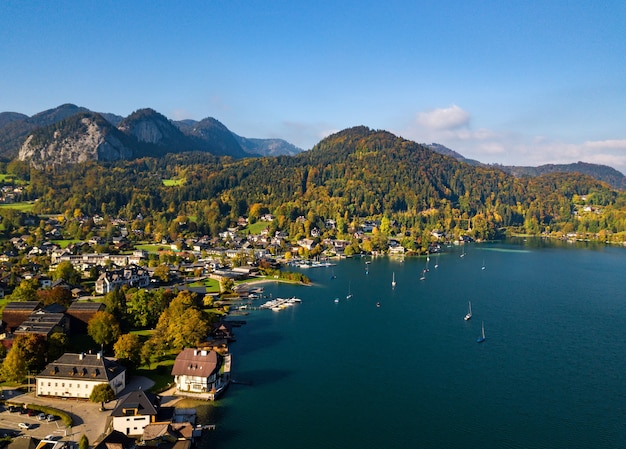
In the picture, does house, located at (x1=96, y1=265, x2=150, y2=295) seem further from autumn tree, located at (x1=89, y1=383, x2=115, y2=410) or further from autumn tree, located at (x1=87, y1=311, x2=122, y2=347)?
autumn tree, located at (x1=89, y1=383, x2=115, y2=410)

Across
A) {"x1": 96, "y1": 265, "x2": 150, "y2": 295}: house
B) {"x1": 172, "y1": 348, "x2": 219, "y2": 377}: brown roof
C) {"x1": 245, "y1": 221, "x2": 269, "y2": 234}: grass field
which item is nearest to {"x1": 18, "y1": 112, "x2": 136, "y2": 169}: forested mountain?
{"x1": 245, "y1": 221, "x2": 269, "y2": 234}: grass field

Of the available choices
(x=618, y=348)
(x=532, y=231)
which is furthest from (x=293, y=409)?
(x=532, y=231)

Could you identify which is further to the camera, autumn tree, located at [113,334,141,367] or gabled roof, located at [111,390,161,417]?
autumn tree, located at [113,334,141,367]

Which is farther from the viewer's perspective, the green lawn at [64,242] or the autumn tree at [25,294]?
the green lawn at [64,242]

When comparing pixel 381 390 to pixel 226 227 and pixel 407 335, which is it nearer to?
pixel 407 335

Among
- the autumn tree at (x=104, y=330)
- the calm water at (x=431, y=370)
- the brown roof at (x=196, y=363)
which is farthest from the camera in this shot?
the autumn tree at (x=104, y=330)

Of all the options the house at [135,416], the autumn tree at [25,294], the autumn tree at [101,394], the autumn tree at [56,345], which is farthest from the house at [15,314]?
the house at [135,416]

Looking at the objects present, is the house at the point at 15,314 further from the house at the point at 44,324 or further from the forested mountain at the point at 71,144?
the forested mountain at the point at 71,144
